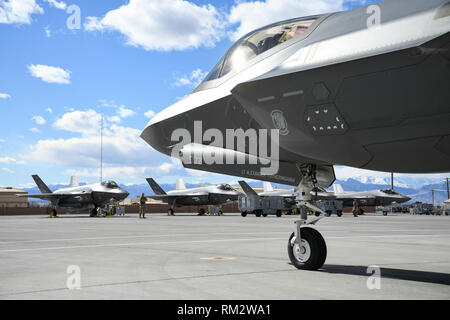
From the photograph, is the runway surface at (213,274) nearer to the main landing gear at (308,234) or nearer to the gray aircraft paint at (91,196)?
the main landing gear at (308,234)

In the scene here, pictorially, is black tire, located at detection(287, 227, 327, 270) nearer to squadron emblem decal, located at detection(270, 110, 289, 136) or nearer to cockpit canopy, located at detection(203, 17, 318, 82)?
squadron emblem decal, located at detection(270, 110, 289, 136)

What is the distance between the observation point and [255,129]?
691cm

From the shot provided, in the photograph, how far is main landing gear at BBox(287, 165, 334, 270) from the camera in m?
7.45

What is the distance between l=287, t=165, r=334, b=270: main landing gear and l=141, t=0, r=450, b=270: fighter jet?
2 centimetres

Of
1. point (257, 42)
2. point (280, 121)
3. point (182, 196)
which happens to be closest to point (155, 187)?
point (182, 196)

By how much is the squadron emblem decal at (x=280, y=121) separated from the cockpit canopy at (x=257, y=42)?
1.31m

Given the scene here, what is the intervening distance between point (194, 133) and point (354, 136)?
300cm

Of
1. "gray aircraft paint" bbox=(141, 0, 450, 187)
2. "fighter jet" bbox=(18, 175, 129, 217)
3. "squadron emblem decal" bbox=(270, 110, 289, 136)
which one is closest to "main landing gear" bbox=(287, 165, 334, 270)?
"gray aircraft paint" bbox=(141, 0, 450, 187)

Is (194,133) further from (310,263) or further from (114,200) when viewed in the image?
(114,200)

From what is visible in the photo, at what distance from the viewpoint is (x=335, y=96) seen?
5461 millimetres

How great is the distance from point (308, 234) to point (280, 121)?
239 centimetres

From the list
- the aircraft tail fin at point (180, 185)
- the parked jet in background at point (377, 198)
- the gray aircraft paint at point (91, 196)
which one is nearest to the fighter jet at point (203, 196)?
the aircraft tail fin at point (180, 185)
